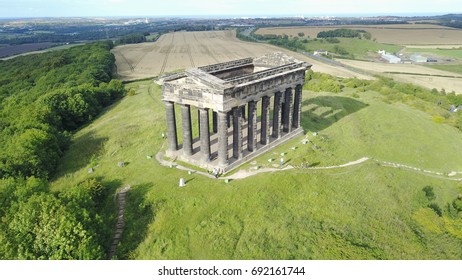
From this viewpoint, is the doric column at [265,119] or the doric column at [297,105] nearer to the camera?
the doric column at [265,119]

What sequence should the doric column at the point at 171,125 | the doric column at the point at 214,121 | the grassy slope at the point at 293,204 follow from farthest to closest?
the doric column at the point at 214,121, the doric column at the point at 171,125, the grassy slope at the point at 293,204

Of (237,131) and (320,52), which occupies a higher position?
(237,131)

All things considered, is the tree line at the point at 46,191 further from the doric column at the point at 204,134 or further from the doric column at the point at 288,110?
the doric column at the point at 288,110

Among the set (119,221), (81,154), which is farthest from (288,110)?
(81,154)

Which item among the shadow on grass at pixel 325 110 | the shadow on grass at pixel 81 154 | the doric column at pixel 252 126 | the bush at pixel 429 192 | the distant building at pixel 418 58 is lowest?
the distant building at pixel 418 58

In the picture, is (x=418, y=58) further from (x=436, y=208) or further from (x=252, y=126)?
(x=252, y=126)

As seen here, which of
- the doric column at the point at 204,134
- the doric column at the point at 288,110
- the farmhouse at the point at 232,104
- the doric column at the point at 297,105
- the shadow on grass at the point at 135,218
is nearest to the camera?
the shadow on grass at the point at 135,218

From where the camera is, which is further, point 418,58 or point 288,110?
point 418,58

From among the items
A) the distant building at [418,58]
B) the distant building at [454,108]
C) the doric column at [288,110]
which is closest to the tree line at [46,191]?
the doric column at [288,110]
